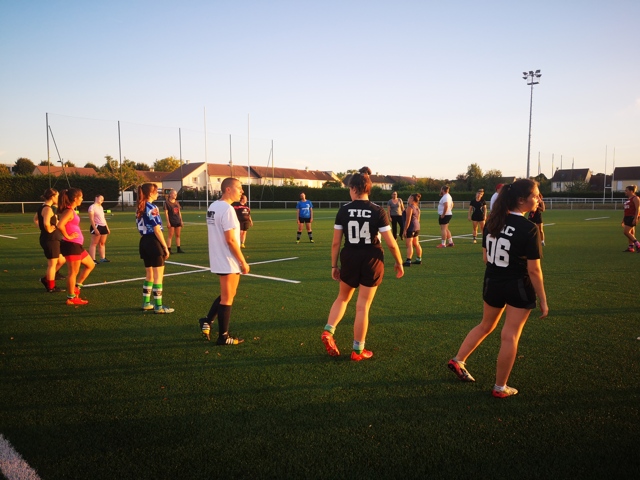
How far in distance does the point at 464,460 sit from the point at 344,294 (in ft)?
7.12

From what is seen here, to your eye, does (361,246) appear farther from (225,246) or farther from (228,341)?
(228,341)

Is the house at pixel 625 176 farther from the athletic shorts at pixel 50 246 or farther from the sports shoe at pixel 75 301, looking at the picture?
the sports shoe at pixel 75 301

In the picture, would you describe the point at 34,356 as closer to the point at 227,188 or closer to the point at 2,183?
the point at 227,188

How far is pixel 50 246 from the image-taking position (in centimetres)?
801

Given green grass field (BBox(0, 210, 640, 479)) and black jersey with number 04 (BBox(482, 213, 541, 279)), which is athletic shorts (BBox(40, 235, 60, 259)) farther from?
black jersey with number 04 (BBox(482, 213, 541, 279))

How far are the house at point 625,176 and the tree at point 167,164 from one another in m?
92.2

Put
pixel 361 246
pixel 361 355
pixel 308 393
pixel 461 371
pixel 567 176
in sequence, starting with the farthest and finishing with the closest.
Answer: pixel 567 176, pixel 361 355, pixel 361 246, pixel 461 371, pixel 308 393

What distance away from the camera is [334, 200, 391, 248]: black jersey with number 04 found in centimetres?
444

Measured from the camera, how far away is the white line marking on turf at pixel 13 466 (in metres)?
2.84

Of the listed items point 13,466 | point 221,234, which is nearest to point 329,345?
point 221,234

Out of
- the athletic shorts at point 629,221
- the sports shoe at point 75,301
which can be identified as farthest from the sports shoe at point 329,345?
the athletic shorts at point 629,221

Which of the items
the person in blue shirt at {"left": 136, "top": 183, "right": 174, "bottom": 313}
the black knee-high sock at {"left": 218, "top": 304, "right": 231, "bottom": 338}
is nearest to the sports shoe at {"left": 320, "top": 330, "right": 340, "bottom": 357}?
the black knee-high sock at {"left": 218, "top": 304, "right": 231, "bottom": 338}

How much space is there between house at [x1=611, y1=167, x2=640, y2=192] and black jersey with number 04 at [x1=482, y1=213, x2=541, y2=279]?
326 feet

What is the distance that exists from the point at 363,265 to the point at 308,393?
1381 millimetres
